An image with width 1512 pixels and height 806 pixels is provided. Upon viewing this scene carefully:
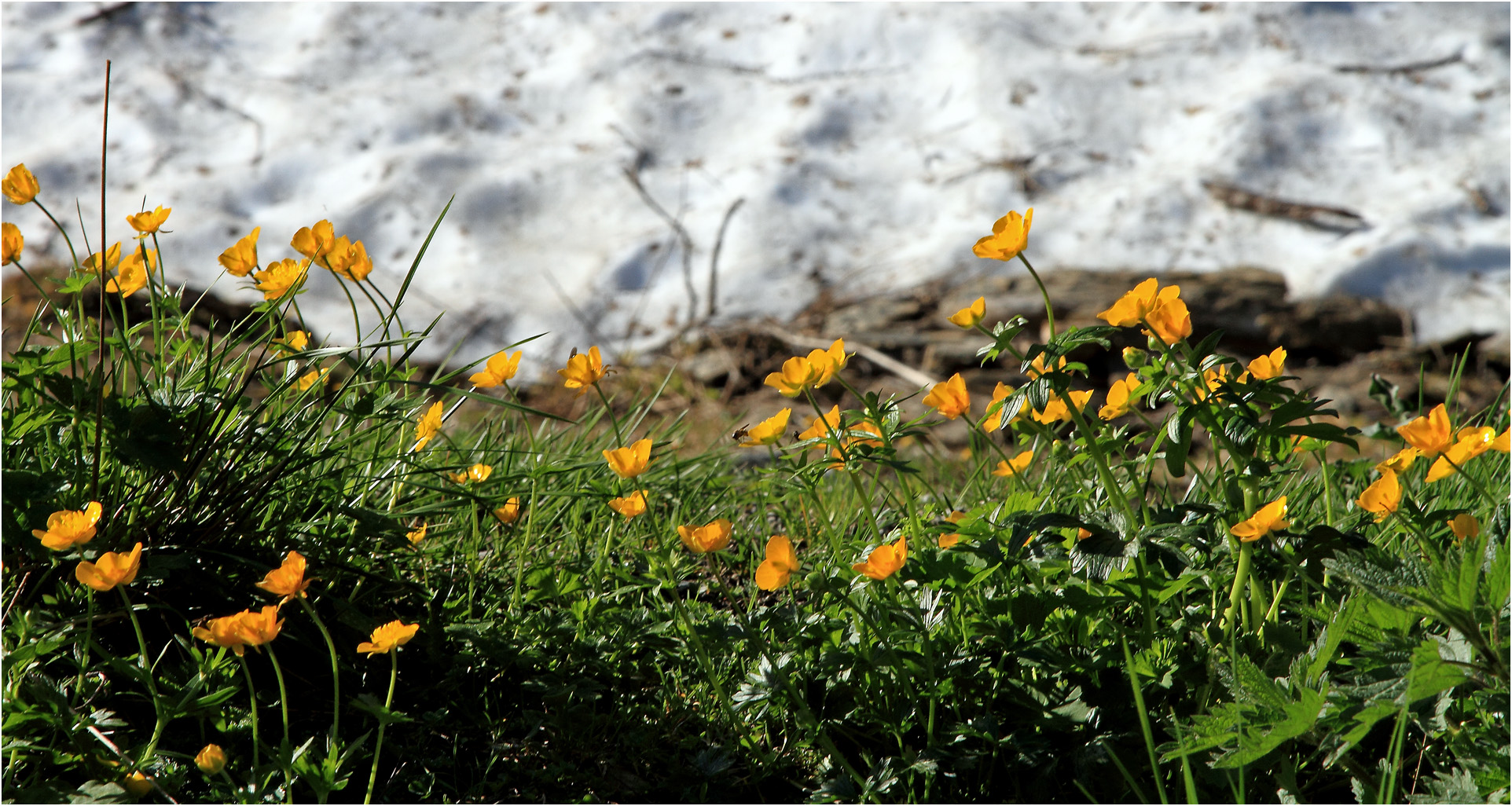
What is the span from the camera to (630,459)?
1.07 metres

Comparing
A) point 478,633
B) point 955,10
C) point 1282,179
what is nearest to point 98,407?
point 478,633

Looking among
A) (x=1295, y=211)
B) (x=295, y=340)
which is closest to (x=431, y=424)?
(x=295, y=340)

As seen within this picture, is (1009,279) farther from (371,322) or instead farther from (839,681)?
(839,681)

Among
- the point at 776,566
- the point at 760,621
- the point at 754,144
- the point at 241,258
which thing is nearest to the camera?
the point at 776,566

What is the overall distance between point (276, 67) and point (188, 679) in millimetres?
4815

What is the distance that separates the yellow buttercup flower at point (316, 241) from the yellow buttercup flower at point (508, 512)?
406 mm

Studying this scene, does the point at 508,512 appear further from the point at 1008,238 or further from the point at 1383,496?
the point at 1383,496

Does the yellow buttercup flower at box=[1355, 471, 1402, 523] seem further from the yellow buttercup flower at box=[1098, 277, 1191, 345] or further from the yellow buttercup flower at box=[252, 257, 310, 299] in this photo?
the yellow buttercup flower at box=[252, 257, 310, 299]

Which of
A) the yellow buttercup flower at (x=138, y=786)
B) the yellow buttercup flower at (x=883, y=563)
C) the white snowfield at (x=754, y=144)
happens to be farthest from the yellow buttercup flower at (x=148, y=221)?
the white snowfield at (x=754, y=144)

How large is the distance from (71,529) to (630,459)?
556 mm

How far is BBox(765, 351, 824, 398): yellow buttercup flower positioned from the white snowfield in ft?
9.12

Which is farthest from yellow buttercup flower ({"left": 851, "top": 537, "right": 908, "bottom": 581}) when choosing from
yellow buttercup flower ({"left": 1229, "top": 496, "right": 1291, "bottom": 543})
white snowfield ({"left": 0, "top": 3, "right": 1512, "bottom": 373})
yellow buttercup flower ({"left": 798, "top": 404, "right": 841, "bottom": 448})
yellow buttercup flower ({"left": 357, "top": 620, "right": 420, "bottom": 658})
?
white snowfield ({"left": 0, "top": 3, "right": 1512, "bottom": 373})

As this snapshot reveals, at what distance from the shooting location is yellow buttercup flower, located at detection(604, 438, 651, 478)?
41.5 inches

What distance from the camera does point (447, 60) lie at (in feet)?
16.8
